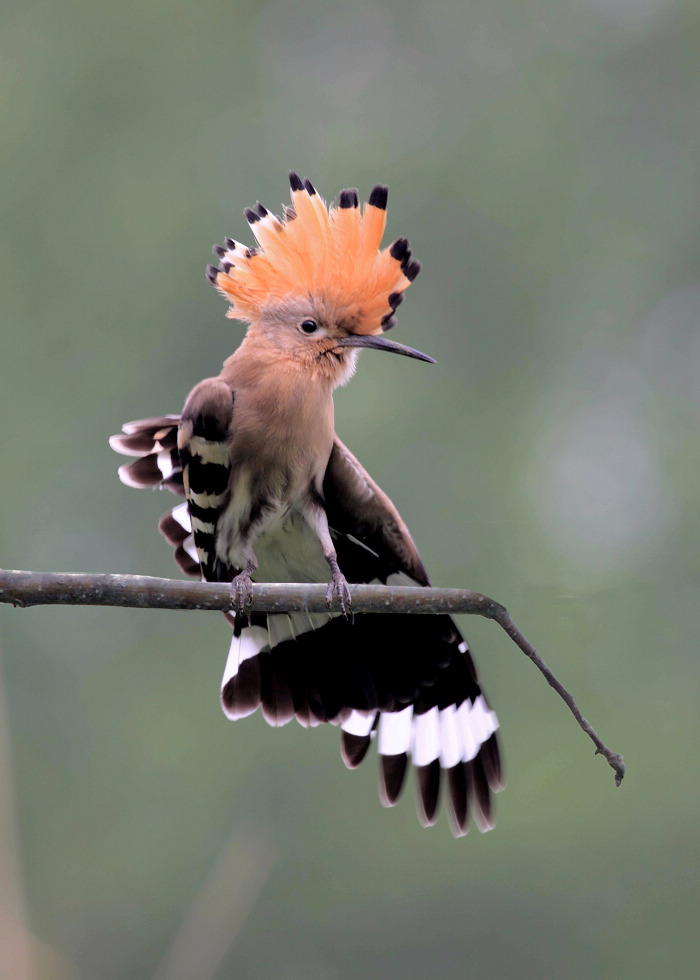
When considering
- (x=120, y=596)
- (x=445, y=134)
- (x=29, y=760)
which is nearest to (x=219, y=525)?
(x=120, y=596)

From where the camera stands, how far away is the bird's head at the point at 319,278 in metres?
1.52

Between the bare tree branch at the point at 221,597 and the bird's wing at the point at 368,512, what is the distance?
398mm

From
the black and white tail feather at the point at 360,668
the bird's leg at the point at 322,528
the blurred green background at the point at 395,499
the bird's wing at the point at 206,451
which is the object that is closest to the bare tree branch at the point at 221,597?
the bird's leg at the point at 322,528

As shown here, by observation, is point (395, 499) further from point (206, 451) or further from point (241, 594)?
point (241, 594)

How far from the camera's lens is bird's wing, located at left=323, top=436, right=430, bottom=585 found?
173 centimetres

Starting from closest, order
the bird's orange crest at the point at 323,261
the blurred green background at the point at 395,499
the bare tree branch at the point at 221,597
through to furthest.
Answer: the bare tree branch at the point at 221,597, the bird's orange crest at the point at 323,261, the blurred green background at the point at 395,499

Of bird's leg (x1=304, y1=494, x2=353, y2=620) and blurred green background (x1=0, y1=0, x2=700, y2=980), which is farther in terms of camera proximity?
blurred green background (x1=0, y1=0, x2=700, y2=980)

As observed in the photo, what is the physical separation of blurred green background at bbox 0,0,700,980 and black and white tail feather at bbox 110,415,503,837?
2.15 m

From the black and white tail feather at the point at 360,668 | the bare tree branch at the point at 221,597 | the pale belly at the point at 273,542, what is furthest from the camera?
the black and white tail feather at the point at 360,668

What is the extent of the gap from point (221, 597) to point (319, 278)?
550mm

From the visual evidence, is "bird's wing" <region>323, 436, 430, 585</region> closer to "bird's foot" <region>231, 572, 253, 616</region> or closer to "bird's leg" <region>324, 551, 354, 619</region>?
"bird's leg" <region>324, 551, 354, 619</region>

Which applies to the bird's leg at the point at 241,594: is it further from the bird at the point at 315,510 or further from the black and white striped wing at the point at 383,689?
the black and white striped wing at the point at 383,689

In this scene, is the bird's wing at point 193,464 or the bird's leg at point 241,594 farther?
the bird's wing at point 193,464

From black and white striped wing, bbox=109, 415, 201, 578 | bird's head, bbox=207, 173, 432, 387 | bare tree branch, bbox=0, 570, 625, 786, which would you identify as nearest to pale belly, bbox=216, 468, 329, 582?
black and white striped wing, bbox=109, 415, 201, 578
